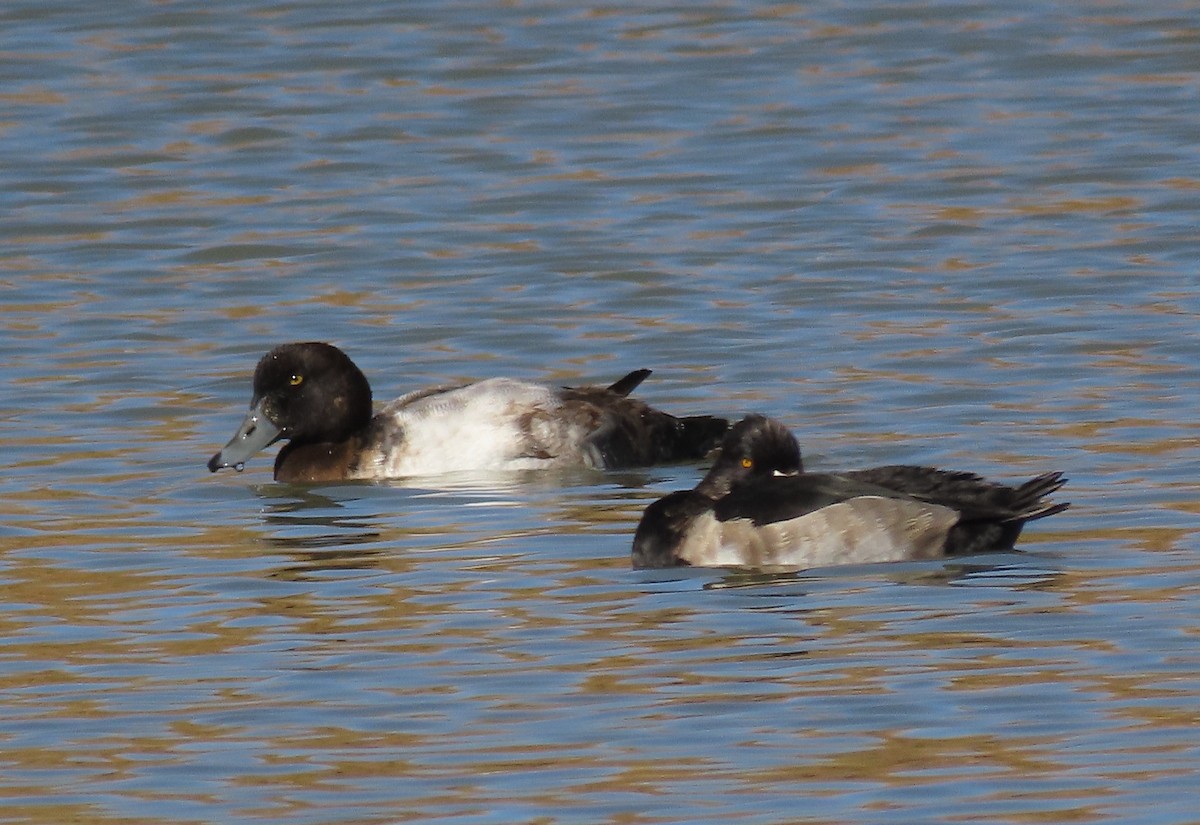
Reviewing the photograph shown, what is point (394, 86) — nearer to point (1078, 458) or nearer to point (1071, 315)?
point (1071, 315)

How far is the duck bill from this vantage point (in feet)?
40.1

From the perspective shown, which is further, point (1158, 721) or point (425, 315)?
point (425, 315)

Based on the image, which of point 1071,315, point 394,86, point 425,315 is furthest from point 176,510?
point 394,86

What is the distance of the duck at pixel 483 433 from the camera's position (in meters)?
12.5

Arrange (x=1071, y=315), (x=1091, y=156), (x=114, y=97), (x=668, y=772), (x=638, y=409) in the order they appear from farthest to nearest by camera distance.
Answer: (x=114, y=97), (x=1091, y=156), (x=1071, y=315), (x=638, y=409), (x=668, y=772)

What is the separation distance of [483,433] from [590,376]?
77.8 inches

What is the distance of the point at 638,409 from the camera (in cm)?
1259

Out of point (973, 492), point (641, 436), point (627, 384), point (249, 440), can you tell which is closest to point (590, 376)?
point (627, 384)

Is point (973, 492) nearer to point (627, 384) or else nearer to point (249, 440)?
point (627, 384)

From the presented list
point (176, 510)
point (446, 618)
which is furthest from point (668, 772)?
point (176, 510)

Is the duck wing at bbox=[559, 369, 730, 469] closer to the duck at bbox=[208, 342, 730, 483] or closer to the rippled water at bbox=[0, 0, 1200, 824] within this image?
the duck at bbox=[208, 342, 730, 483]

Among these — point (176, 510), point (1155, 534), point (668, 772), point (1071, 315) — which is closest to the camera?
point (668, 772)

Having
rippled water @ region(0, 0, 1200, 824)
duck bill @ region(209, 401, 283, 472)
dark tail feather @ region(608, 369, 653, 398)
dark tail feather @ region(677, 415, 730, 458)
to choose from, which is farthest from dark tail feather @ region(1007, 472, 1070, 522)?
duck bill @ region(209, 401, 283, 472)

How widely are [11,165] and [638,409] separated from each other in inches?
365
